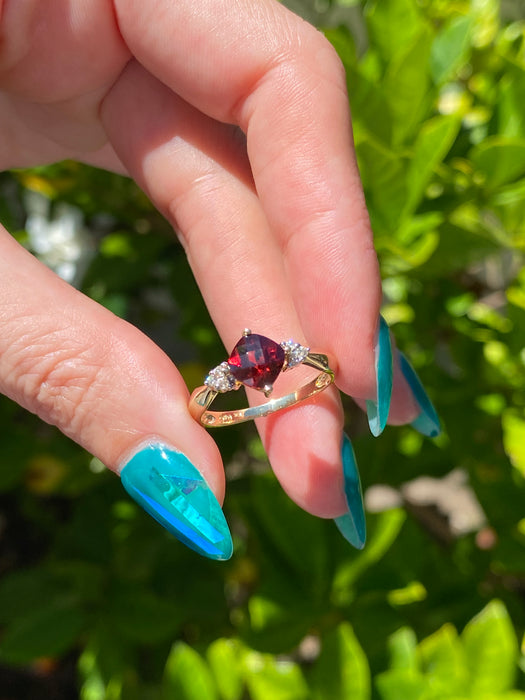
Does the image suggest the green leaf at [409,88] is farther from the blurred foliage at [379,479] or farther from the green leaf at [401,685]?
the green leaf at [401,685]

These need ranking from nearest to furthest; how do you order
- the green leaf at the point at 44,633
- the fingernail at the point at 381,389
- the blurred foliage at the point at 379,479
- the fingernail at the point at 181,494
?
the fingernail at the point at 181,494, the fingernail at the point at 381,389, the blurred foliage at the point at 379,479, the green leaf at the point at 44,633

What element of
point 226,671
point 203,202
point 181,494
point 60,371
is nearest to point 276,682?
point 226,671

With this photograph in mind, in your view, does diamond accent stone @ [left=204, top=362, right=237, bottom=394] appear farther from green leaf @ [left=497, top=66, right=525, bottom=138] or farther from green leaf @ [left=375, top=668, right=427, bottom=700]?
green leaf @ [left=497, top=66, right=525, bottom=138]

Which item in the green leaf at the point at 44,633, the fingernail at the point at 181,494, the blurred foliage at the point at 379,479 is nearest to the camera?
the fingernail at the point at 181,494

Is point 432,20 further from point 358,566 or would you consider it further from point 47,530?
point 47,530

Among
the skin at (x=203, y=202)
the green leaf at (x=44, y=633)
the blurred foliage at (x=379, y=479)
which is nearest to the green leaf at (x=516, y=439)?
the blurred foliage at (x=379, y=479)

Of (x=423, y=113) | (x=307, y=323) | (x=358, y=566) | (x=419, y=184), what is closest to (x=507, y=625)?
(x=358, y=566)
